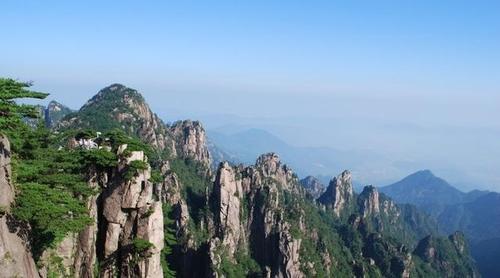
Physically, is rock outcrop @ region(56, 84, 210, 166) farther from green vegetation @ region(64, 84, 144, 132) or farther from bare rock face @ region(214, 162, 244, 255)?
bare rock face @ region(214, 162, 244, 255)

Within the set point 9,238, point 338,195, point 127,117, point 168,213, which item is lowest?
point 338,195

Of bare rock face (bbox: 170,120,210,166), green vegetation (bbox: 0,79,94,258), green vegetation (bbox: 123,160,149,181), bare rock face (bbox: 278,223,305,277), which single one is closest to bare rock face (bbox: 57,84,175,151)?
bare rock face (bbox: 170,120,210,166)

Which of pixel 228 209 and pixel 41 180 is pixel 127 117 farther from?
pixel 41 180

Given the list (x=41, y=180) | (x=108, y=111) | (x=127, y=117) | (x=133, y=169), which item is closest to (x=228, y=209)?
(x=127, y=117)

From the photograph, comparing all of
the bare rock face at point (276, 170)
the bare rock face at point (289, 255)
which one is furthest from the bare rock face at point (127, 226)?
the bare rock face at point (276, 170)

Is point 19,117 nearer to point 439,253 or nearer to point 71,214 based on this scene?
point 71,214

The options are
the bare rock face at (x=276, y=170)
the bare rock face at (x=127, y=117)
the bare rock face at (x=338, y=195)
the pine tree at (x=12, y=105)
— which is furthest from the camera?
the bare rock face at (x=338, y=195)

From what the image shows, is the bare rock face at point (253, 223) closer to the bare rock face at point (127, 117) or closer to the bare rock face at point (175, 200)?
the bare rock face at point (175, 200)
